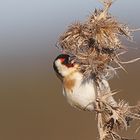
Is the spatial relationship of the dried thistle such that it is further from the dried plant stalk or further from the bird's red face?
the bird's red face

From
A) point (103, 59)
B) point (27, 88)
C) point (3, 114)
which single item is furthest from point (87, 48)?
point (27, 88)

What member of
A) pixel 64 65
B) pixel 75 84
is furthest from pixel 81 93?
pixel 64 65

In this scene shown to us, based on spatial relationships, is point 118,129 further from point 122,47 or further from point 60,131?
point 60,131

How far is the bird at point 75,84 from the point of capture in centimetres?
418

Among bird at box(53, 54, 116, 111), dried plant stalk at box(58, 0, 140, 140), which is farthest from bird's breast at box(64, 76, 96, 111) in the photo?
dried plant stalk at box(58, 0, 140, 140)

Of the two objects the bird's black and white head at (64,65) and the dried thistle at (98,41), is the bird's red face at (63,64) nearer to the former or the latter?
the bird's black and white head at (64,65)

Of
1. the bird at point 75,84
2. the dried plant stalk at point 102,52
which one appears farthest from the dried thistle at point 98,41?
the bird at point 75,84

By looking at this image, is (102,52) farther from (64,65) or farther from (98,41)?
(64,65)

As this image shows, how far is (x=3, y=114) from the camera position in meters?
14.8

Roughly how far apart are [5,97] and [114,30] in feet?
42.3

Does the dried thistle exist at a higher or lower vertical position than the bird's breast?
higher

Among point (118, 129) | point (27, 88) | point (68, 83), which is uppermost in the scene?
point (27, 88)

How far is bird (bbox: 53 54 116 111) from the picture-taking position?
4.18 metres

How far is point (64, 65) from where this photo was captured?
14.4 ft
